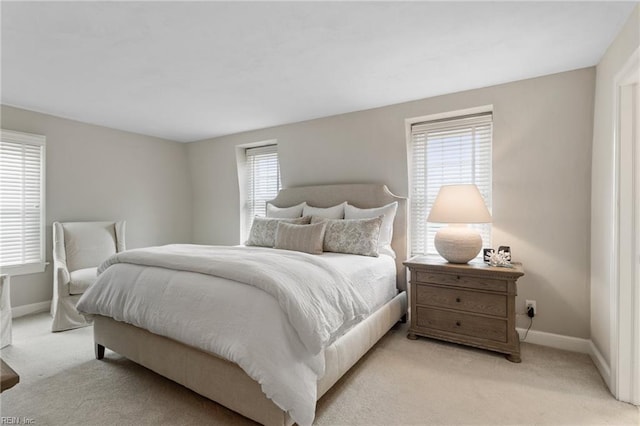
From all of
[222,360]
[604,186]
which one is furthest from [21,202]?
[604,186]

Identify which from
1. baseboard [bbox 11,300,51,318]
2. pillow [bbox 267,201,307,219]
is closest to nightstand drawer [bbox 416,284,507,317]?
pillow [bbox 267,201,307,219]

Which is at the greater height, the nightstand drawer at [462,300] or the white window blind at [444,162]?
the white window blind at [444,162]

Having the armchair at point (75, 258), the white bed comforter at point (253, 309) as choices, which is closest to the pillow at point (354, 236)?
the white bed comforter at point (253, 309)

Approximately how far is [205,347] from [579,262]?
2869 mm

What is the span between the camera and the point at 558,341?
2.55 m

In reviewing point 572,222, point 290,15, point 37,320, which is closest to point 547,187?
point 572,222

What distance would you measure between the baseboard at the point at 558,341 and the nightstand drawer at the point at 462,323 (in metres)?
0.52

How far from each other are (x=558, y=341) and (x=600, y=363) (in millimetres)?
393

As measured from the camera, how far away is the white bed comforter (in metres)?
1.46

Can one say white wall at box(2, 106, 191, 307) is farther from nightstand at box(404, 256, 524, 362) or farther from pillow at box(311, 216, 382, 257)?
nightstand at box(404, 256, 524, 362)

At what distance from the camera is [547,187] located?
2602mm

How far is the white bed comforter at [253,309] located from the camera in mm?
1459

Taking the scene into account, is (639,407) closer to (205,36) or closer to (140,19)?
(205,36)

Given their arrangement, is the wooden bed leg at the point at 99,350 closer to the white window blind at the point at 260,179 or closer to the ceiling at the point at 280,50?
the ceiling at the point at 280,50
